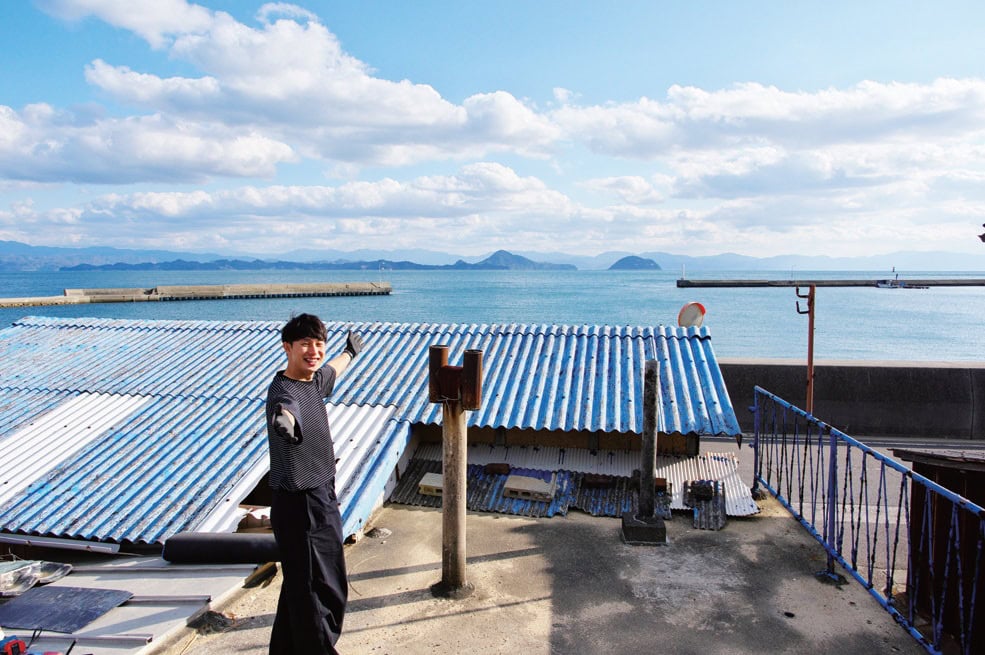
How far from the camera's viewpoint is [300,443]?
425 cm

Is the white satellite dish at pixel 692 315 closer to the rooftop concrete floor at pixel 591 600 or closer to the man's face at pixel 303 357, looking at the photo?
the rooftop concrete floor at pixel 591 600

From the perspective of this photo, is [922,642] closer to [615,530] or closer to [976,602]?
[976,602]

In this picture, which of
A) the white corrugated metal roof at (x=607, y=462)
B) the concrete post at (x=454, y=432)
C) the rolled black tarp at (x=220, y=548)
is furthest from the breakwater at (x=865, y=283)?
the rolled black tarp at (x=220, y=548)

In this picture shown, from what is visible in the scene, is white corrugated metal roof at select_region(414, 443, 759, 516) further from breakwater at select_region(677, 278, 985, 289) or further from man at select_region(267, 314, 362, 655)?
man at select_region(267, 314, 362, 655)

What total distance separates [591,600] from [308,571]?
3.07m

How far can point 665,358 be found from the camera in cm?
1091

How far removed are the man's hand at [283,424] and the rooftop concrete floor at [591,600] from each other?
2428 mm

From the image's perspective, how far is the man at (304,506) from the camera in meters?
4.24

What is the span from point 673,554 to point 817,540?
1.70 m

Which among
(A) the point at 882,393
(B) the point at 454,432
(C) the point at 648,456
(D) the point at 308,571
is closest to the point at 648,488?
(C) the point at 648,456

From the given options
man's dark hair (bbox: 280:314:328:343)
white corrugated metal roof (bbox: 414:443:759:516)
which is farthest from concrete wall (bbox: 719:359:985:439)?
man's dark hair (bbox: 280:314:328:343)

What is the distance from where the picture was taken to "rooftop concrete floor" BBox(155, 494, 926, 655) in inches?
Answer: 215

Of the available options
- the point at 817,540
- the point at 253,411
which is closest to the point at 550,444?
the point at 817,540

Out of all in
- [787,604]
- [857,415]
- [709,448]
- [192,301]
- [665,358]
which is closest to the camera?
[787,604]
